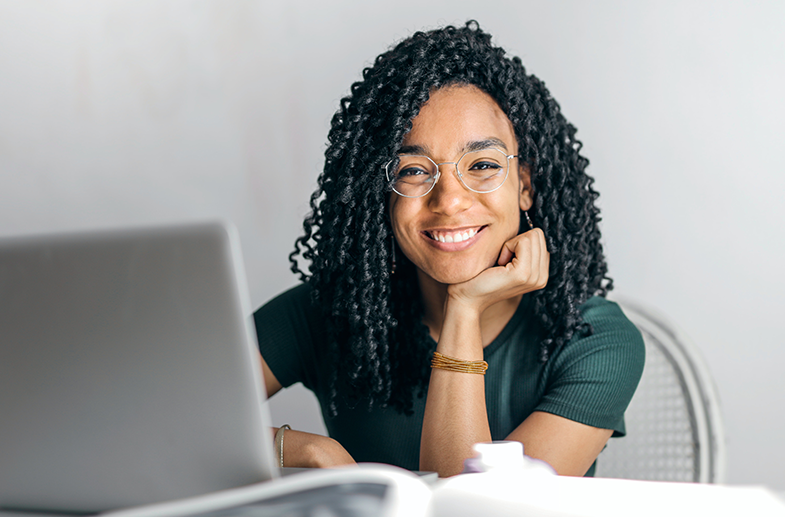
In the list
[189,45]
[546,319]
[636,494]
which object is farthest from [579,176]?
[189,45]

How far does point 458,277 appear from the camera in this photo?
1250 mm

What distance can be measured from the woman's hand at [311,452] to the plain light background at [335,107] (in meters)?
1.13

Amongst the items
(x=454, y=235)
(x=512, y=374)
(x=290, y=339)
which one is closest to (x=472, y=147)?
(x=454, y=235)

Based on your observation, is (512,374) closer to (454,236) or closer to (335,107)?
(454,236)

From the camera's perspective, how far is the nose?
1208 millimetres

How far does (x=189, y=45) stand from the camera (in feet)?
7.55

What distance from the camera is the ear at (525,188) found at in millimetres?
1324

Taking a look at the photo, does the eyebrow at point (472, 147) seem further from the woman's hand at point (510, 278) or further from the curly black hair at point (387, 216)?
the woman's hand at point (510, 278)

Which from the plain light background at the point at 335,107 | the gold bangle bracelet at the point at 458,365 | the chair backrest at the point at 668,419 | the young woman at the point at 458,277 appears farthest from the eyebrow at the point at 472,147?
the plain light background at the point at 335,107

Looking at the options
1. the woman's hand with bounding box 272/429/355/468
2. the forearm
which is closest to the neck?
the forearm

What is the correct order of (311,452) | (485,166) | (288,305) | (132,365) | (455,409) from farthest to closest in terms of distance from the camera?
(288,305) → (485,166) → (455,409) → (311,452) → (132,365)

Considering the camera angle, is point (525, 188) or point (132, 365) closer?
point (132, 365)

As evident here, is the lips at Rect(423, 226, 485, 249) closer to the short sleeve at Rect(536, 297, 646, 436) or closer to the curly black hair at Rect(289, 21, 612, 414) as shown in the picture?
the curly black hair at Rect(289, 21, 612, 414)

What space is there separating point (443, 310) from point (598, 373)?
13.2 inches
